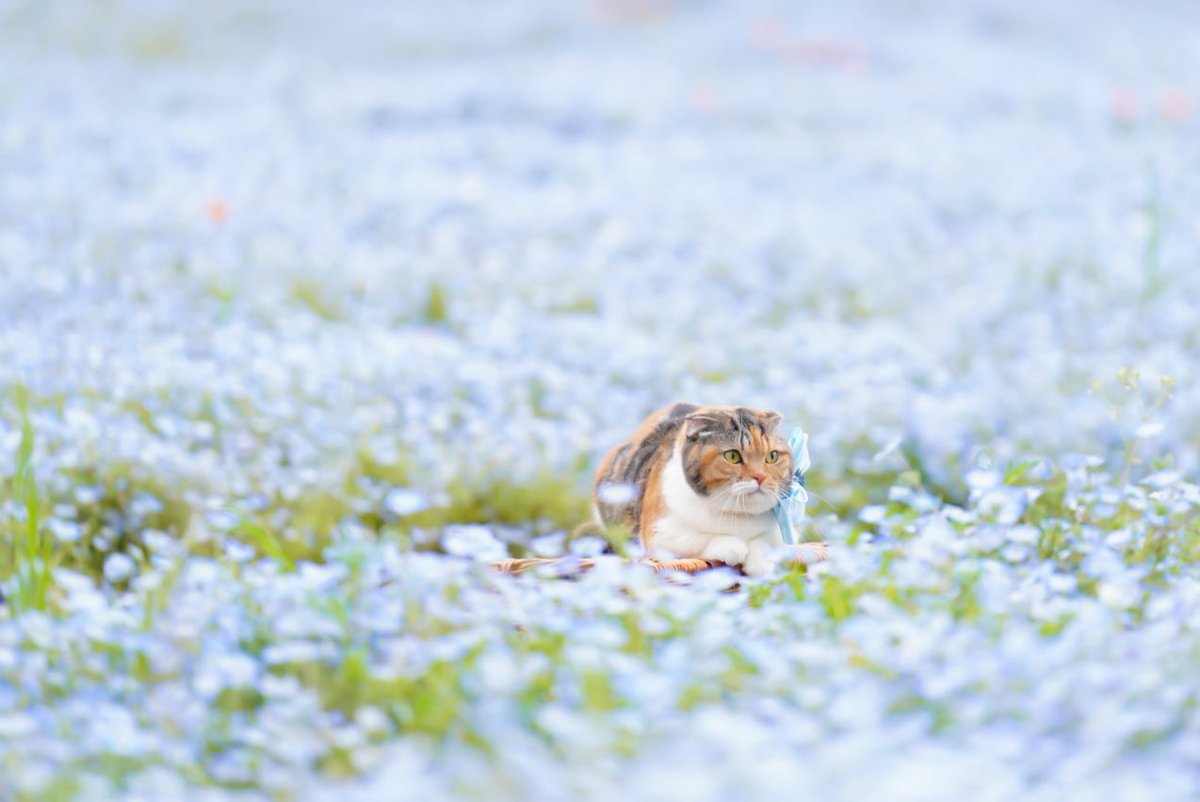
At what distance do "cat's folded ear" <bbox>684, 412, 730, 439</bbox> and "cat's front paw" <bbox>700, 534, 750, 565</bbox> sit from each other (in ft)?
0.93

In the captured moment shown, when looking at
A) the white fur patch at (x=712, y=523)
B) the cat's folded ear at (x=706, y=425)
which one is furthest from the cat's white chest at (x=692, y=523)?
the cat's folded ear at (x=706, y=425)

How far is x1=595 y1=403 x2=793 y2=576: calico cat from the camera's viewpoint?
345 cm

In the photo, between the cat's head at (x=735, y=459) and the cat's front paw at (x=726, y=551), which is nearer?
the cat's head at (x=735, y=459)

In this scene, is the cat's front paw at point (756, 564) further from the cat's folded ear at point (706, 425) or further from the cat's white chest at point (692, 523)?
the cat's folded ear at point (706, 425)

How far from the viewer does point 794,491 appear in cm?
359

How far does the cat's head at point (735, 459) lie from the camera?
344 centimetres

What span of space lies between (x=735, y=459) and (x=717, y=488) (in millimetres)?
88

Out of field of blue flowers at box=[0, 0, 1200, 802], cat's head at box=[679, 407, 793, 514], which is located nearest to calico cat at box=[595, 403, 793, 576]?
cat's head at box=[679, 407, 793, 514]

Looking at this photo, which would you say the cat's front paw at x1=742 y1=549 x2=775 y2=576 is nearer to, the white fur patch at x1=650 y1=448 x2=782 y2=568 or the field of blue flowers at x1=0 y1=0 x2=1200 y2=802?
the white fur patch at x1=650 y1=448 x2=782 y2=568

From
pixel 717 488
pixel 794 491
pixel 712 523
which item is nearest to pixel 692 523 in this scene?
pixel 712 523

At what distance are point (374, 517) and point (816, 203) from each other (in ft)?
18.9

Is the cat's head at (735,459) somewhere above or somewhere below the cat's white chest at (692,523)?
above

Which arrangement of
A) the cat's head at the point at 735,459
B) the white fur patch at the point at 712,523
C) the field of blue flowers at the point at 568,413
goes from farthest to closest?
the white fur patch at the point at 712,523 → the cat's head at the point at 735,459 → the field of blue flowers at the point at 568,413

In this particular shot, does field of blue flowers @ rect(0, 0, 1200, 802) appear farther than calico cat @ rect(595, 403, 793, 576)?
No
